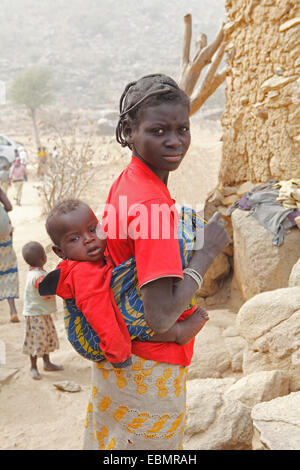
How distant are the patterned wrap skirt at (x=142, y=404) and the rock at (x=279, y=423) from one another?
487mm

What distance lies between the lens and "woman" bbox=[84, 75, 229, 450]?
3.71 ft

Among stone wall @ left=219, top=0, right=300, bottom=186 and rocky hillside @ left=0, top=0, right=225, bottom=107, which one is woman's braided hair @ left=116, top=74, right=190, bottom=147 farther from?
rocky hillside @ left=0, top=0, right=225, bottom=107

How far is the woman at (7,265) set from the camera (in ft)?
13.8

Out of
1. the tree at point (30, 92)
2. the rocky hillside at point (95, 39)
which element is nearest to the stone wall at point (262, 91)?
the tree at point (30, 92)

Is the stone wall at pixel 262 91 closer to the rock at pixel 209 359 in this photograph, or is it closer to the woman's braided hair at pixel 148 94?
the rock at pixel 209 359

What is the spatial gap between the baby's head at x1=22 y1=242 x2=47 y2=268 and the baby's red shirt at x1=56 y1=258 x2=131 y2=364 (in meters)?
2.00

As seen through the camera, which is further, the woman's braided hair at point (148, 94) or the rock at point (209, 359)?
the rock at point (209, 359)

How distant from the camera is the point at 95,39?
4622 cm

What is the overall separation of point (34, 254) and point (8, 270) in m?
1.36

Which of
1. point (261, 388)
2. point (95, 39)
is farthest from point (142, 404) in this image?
point (95, 39)

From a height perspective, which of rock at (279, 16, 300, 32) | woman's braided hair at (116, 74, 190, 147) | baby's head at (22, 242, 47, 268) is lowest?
baby's head at (22, 242, 47, 268)

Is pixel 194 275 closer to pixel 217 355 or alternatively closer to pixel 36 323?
pixel 217 355

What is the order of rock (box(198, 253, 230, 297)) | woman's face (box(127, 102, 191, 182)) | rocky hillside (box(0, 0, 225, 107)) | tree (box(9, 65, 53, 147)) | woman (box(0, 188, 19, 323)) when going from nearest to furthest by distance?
woman's face (box(127, 102, 191, 182))
woman (box(0, 188, 19, 323))
rock (box(198, 253, 230, 297))
tree (box(9, 65, 53, 147))
rocky hillside (box(0, 0, 225, 107))

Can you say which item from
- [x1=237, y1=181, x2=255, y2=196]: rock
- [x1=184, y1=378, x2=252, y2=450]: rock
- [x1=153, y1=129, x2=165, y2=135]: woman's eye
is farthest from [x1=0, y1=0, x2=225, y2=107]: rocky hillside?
[x1=153, y1=129, x2=165, y2=135]: woman's eye
